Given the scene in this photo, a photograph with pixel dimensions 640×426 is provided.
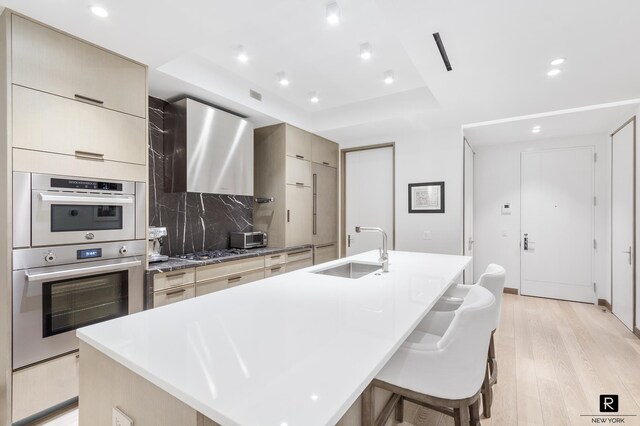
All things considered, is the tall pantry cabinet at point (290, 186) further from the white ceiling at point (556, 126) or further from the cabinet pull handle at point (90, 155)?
the white ceiling at point (556, 126)

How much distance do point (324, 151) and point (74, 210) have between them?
10.8 ft

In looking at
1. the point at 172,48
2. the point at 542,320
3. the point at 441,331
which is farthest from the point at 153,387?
the point at 542,320

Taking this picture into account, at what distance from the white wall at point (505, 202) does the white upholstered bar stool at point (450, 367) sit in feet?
13.6

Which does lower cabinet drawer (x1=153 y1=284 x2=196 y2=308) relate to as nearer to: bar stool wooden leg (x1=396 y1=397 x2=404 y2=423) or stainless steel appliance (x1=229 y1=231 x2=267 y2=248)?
stainless steel appliance (x1=229 y1=231 x2=267 y2=248)

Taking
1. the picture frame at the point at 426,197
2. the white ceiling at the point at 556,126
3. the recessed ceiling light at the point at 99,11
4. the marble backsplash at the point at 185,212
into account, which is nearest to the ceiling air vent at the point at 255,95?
the marble backsplash at the point at 185,212

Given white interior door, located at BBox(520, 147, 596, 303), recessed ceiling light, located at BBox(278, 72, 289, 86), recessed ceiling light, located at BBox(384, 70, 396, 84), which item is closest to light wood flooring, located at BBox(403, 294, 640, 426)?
white interior door, located at BBox(520, 147, 596, 303)

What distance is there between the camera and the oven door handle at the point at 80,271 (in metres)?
1.85

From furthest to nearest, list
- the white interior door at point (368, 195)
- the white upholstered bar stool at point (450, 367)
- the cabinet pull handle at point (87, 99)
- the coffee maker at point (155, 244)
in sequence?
1. the white interior door at point (368, 195)
2. the coffee maker at point (155, 244)
3. the cabinet pull handle at point (87, 99)
4. the white upholstered bar stool at point (450, 367)

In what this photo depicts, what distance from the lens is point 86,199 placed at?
82.4 inches

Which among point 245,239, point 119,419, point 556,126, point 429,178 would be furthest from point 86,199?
point 556,126

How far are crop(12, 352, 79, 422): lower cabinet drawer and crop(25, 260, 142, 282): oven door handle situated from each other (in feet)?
1.77

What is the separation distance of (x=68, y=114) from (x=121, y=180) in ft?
1.70

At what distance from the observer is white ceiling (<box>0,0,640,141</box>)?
1.79m

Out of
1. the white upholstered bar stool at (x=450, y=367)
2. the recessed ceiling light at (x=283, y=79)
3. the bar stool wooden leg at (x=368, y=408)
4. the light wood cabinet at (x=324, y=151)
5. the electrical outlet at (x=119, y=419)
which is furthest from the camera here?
the light wood cabinet at (x=324, y=151)
